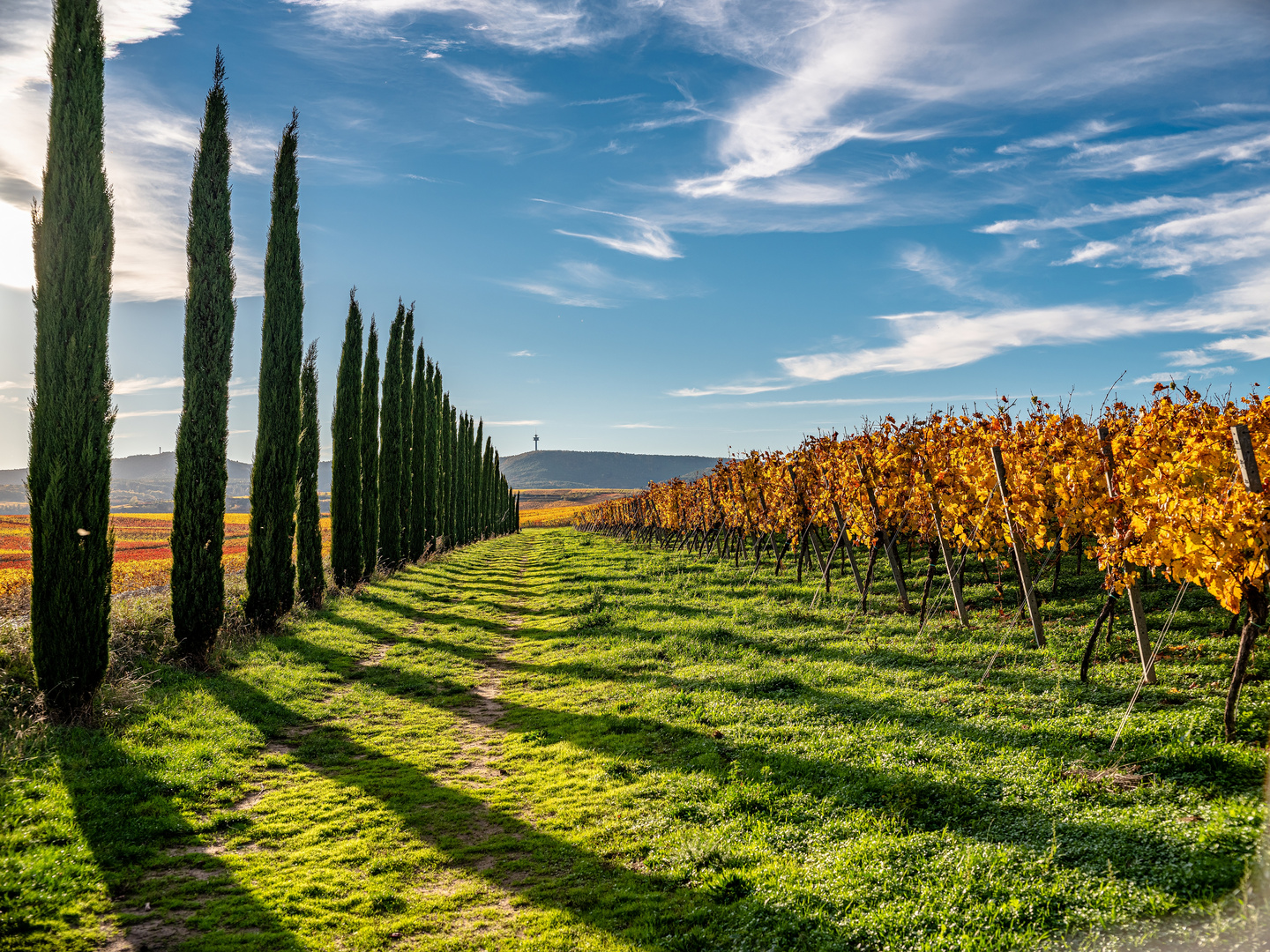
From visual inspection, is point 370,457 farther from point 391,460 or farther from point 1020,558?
point 1020,558

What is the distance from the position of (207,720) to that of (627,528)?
45.6 metres

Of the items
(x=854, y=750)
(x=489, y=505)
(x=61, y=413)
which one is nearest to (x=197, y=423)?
(x=61, y=413)

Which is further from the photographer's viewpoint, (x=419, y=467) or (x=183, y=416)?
(x=419, y=467)

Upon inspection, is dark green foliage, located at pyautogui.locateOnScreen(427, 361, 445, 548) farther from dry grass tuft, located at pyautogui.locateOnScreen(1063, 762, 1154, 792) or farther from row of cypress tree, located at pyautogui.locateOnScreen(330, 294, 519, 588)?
dry grass tuft, located at pyautogui.locateOnScreen(1063, 762, 1154, 792)

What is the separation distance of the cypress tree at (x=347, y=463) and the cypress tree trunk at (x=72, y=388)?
1196cm

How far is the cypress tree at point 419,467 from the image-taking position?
99.7 ft

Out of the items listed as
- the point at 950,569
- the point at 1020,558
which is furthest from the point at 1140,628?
the point at 950,569

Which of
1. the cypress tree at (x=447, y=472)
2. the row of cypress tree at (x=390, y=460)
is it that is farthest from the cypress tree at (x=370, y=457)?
the cypress tree at (x=447, y=472)

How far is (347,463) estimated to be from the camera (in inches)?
854

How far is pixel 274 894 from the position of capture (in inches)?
209

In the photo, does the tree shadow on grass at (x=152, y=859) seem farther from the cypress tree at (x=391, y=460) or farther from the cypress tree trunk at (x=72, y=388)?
the cypress tree at (x=391, y=460)

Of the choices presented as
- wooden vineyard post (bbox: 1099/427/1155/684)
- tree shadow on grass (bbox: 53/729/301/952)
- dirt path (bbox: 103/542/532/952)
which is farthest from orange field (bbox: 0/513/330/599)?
wooden vineyard post (bbox: 1099/427/1155/684)

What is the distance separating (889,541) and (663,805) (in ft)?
32.8

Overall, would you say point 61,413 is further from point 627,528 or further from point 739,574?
point 627,528
